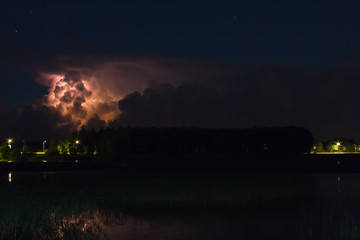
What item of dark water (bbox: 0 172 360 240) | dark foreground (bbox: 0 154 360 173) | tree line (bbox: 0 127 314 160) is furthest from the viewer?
tree line (bbox: 0 127 314 160)

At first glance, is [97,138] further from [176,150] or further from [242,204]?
[242,204]

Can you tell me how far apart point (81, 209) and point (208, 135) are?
407 ft

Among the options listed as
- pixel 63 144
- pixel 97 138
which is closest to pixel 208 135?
pixel 97 138

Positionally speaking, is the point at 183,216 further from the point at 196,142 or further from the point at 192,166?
the point at 196,142

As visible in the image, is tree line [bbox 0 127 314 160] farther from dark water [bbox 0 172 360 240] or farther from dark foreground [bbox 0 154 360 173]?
dark water [bbox 0 172 360 240]

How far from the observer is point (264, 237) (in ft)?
66.2

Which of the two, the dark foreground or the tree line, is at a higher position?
the tree line

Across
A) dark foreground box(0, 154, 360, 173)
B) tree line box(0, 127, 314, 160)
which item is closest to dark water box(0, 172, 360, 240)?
dark foreground box(0, 154, 360, 173)

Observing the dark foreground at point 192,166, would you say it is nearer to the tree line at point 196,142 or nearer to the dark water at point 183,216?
the tree line at point 196,142

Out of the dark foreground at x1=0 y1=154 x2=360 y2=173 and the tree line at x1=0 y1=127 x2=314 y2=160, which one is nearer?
the dark foreground at x1=0 y1=154 x2=360 y2=173

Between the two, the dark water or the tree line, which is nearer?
the dark water

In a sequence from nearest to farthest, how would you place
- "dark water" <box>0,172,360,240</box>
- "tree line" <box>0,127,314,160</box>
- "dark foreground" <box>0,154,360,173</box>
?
"dark water" <box>0,172,360,240</box>
"dark foreground" <box>0,154,360,173</box>
"tree line" <box>0,127,314,160</box>

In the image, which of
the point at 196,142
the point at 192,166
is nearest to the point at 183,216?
the point at 192,166

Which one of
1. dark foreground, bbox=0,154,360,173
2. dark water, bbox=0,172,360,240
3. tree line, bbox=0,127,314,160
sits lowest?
dark foreground, bbox=0,154,360,173
